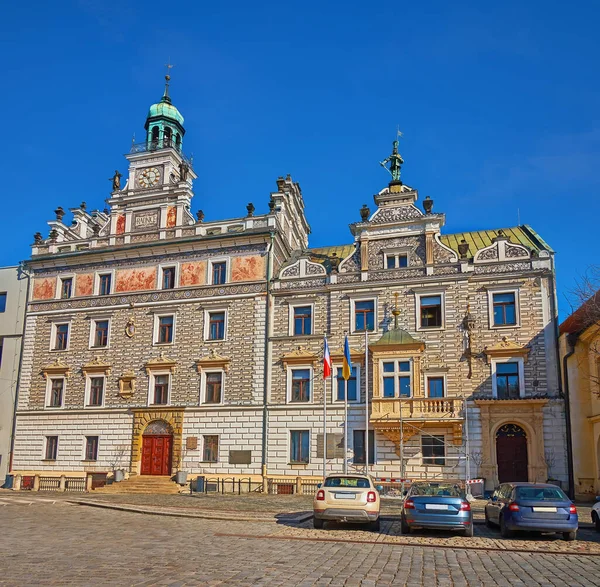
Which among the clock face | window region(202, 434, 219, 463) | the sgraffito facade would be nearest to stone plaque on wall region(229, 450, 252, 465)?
the sgraffito facade

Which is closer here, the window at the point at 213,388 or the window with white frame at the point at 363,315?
the window with white frame at the point at 363,315

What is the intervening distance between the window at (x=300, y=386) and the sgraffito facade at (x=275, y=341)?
6 cm

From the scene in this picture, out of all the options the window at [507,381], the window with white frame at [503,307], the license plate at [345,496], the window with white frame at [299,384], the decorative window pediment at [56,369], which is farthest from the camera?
the decorative window pediment at [56,369]

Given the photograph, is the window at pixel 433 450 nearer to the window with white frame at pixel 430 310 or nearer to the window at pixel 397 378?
the window at pixel 397 378

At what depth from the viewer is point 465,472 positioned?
32062 mm

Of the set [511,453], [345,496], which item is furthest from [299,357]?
[345,496]

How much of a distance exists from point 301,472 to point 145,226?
18.8 m

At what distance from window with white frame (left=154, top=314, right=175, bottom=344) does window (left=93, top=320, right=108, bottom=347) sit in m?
3.71

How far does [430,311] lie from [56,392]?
2425cm

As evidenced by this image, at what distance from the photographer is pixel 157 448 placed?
126 ft

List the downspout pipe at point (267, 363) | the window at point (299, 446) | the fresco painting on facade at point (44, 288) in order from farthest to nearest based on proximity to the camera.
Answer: the fresco painting on facade at point (44, 288), the downspout pipe at point (267, 363), the window at point (299, 446)

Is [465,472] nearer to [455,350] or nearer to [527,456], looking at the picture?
[527,456]

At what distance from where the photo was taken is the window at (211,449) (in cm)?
3703

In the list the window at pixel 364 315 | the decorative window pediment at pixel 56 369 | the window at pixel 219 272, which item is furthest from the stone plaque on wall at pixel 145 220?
the window at pixel 364 315
